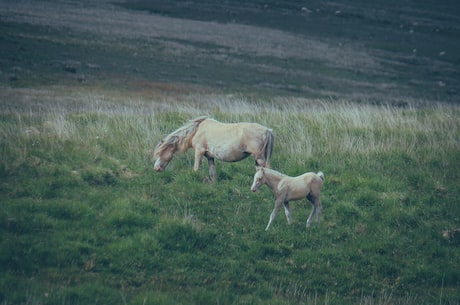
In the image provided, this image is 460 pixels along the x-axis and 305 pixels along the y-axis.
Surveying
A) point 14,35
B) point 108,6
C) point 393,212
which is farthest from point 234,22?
point 393,212

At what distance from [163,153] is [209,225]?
2169 mm

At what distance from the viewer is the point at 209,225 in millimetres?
9656

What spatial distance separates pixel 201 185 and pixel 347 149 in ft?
13.5

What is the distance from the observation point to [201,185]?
10.9m

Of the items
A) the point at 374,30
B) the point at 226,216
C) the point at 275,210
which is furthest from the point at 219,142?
the point at 374,30

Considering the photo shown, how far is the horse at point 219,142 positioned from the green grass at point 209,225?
0.46m

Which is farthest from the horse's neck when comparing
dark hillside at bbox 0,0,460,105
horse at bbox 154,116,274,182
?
dark hillside at bbox 0,0,460,105

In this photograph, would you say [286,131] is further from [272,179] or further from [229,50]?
[229,50]

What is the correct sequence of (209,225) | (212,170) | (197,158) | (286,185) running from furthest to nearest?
(212,170) → (197,158) → (209,225) → (286,185)

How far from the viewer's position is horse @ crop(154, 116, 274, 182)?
10430 mm

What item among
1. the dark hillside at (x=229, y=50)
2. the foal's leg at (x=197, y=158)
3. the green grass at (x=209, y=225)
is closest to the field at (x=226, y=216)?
the green grass at (x=209, y=225)

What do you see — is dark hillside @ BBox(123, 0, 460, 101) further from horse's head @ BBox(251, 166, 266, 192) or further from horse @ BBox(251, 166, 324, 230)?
horse's head @ BBox(251, 166, 266, 192)

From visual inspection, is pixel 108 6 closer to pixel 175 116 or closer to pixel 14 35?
pixel 14 35

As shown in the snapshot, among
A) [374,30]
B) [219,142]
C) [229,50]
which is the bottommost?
[229,50]
